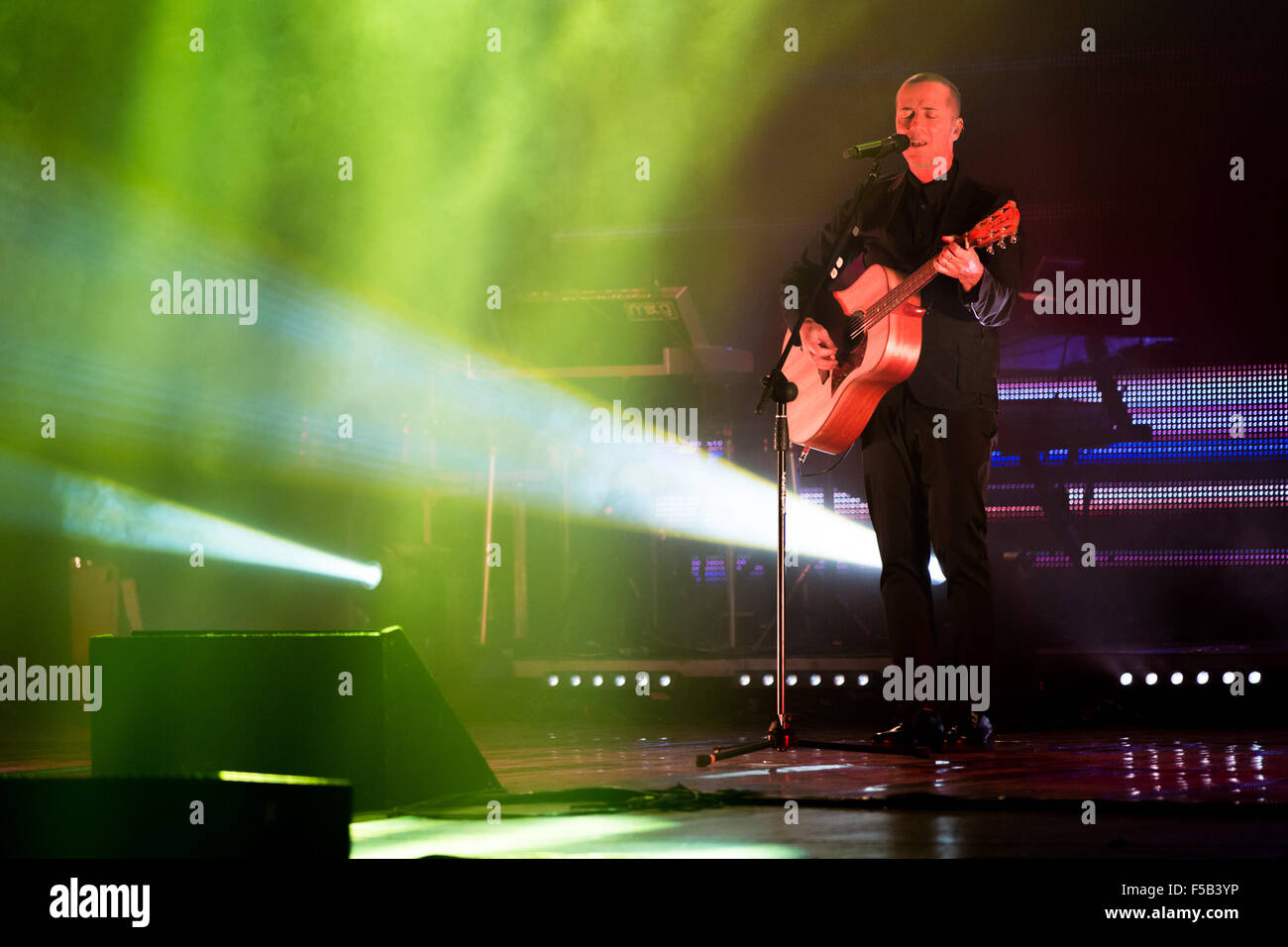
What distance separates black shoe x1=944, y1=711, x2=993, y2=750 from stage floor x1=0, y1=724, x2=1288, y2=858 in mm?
57

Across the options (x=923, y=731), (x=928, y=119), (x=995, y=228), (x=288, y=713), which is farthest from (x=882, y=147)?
(x=288, y=713)

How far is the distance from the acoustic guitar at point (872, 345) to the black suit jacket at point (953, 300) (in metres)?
0.05

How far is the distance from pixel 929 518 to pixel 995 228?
32.9 inches

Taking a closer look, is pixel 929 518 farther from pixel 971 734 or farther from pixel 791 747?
pixel 791 747

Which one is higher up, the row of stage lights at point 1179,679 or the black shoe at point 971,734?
the row of stage lights at point 1179,679

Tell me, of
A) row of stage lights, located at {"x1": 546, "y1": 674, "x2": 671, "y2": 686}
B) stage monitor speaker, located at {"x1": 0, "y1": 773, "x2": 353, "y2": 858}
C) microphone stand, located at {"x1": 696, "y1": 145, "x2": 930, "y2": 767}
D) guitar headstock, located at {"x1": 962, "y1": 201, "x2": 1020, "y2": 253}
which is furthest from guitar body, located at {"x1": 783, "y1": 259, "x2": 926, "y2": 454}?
stage monitor speaker, located at {"x1": 0, "y1": 773, "x2": 353, "y2": 858}

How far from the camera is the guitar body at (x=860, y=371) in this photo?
355cm

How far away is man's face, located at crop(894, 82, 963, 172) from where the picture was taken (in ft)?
11.8

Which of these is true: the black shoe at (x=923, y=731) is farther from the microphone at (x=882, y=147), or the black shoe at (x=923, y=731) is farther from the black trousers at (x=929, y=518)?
the microphone at (x=882, y=147)

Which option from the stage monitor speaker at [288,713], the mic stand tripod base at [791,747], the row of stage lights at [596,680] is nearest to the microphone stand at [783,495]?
the mic stand tripod base at [791,747]

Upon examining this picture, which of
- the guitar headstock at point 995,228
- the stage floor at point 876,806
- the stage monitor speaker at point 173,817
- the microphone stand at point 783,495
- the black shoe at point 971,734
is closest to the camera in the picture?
the stage monitor speaker at point 173,817

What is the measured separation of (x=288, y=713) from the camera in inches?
114

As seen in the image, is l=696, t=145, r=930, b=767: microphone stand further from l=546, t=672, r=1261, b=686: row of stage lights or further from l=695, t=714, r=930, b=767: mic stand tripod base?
l=546, t=672, r=1261, b=686: row of stage lights
